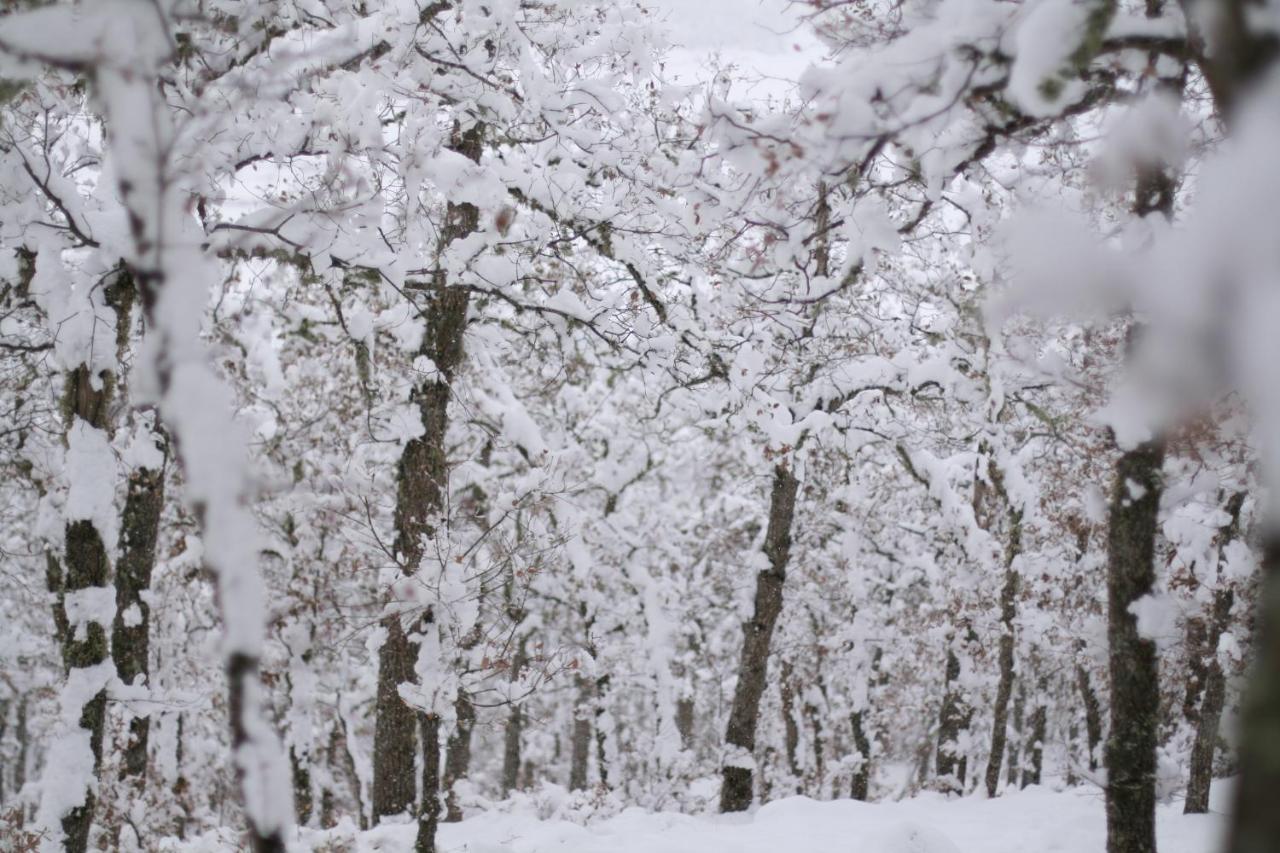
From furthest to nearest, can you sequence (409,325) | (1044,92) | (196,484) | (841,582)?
1. (841,582)
2. (409,325)
3. (1044,92)
4. (196,484)

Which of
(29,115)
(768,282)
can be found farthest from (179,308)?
(768,282)

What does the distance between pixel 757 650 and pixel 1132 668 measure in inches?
245

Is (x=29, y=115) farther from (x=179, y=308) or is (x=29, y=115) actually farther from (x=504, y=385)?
(x=504, y=385)

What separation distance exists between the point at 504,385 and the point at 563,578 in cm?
570

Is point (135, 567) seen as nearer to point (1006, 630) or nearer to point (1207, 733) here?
point (1006, 630)

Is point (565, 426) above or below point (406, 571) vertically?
above

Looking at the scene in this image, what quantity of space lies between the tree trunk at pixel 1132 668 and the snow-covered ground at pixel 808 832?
2.38 meters

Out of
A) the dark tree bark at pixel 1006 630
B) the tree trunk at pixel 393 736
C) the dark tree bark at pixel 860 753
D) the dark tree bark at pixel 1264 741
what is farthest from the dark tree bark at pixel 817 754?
the dark tree bark at pixel 1264 741

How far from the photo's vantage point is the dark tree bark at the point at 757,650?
31.0ft

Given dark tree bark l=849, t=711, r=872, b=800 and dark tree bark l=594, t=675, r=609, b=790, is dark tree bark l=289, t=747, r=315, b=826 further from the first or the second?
dark tree bark l=849, t=711, r=872, b=800

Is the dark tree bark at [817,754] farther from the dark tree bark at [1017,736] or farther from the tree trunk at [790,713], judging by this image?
A: the dark tree bark at [1017,736]

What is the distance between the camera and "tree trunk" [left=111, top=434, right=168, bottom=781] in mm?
6699

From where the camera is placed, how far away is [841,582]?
15805 mm

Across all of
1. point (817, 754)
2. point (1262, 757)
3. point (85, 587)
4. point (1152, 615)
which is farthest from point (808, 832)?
point (817, 754)
